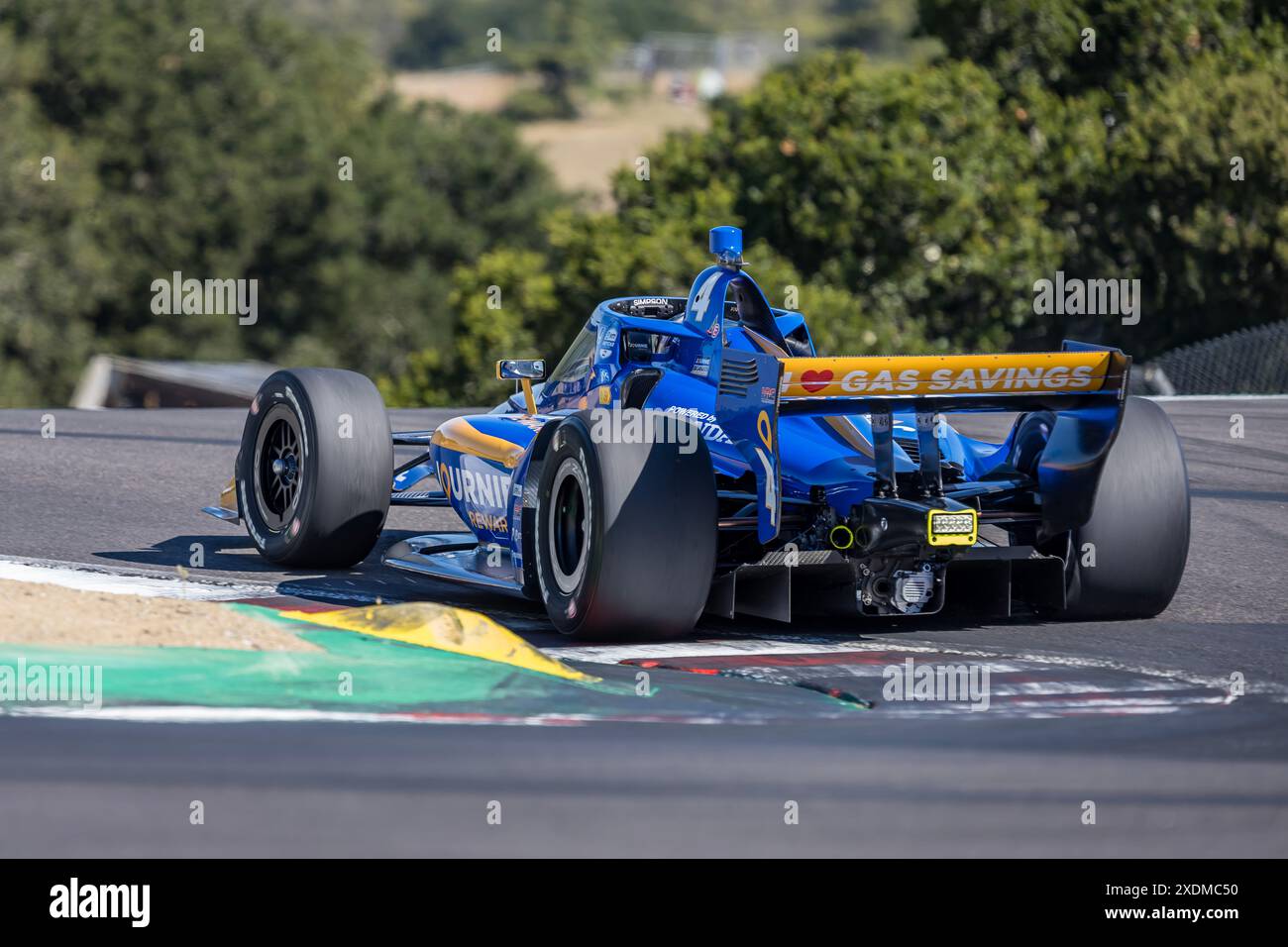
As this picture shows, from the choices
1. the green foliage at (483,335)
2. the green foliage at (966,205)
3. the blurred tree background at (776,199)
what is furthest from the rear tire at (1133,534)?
the green foliage at (483,335)

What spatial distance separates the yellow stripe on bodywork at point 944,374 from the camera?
24.9 feet

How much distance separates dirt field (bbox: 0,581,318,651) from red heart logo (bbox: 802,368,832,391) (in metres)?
2.16

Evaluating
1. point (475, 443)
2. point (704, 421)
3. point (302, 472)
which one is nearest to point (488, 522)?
point (475, 443)

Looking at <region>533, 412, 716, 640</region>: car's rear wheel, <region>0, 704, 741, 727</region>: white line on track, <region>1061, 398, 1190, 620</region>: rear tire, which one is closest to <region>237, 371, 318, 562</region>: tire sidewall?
<region>533, 412, 716, 640</region>: car's rear wheel

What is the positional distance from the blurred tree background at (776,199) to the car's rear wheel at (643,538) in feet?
74.0

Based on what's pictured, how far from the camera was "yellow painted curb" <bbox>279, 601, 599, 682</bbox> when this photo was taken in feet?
23.8

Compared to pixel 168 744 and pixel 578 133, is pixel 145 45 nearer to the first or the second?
pixel 168 744

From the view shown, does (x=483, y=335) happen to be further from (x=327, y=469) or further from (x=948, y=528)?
(x=948, y=528)

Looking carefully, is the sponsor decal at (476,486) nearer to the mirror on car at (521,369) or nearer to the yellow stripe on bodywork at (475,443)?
Answer: the yellow stripe on bodywork at (475,443)

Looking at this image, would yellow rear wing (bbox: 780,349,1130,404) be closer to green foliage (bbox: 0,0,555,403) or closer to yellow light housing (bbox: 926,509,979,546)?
yellow light housing (bbox: 926,509,979,546)

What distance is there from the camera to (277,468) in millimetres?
10141

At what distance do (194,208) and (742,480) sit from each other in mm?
44801

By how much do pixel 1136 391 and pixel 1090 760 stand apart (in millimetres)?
21096

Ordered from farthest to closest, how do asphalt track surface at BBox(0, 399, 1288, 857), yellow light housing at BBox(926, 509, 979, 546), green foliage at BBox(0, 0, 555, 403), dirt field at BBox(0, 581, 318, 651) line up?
green foliage at BBox(0, 0, 555, 403), yellow light housing at BBox(926, 509, 979, 546), dirt field at BBox(0, 581, 318, 651), asphalt track surface at BBox(0, 399, 1288, 857)
